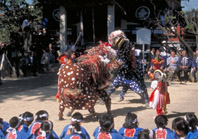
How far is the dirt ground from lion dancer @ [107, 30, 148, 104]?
1.95 feet

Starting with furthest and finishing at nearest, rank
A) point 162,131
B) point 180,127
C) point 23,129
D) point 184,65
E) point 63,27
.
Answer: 1. point 63,27
2. point 184,65
3. point 23,129
4. point 162,131
5. point 180,127

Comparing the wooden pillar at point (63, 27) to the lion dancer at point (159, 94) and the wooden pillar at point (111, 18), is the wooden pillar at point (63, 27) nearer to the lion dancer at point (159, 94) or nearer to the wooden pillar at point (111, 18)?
the wooden pillar at point (111, 18)

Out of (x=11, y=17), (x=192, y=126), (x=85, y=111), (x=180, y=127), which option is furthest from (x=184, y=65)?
(x=180, y=127)

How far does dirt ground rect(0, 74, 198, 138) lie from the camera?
7319mm

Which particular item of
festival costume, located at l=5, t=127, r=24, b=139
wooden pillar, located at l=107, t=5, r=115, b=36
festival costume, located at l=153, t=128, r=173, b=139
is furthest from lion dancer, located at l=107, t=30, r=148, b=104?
wooden pillar, located at l=107, t=5, r=115, b=36

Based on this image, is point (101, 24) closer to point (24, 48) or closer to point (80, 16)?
point (80, 16)

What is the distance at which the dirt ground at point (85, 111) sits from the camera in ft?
24.0

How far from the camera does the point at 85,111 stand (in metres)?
8.33

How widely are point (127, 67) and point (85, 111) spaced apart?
4.99 feet

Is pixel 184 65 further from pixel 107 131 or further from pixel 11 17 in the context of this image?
pixel 107 131

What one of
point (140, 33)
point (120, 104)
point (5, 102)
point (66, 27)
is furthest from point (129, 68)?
point (66, 27)

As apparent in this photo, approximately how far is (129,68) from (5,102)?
363 centimetres

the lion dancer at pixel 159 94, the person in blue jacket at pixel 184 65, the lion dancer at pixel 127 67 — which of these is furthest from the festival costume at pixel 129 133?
the person in blue jacket at pixel 184 65

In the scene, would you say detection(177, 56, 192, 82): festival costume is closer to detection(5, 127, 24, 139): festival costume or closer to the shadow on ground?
the shadow on ground
